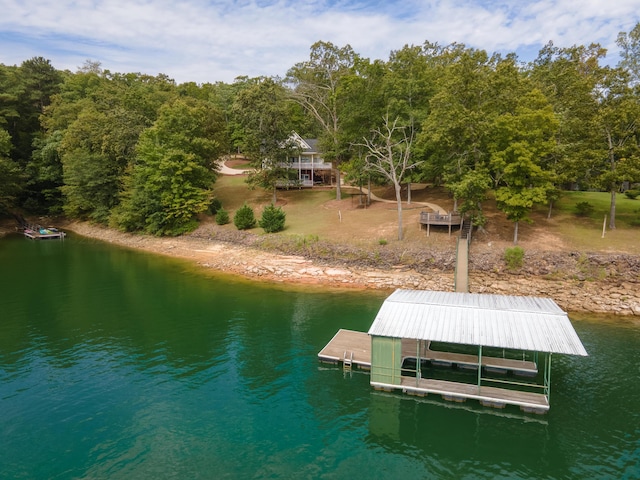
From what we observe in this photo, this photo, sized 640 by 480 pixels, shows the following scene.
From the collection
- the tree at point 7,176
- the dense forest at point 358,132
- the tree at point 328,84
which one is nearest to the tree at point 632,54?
the dense forest at point 358,132

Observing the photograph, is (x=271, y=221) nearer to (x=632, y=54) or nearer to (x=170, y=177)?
(x=170, y=177)

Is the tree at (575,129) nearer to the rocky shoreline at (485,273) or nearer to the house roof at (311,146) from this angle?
the rocky shoreline at (485,273)

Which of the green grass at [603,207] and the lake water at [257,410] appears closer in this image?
the lake water at [257,410]

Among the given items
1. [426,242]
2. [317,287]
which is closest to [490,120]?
[426,242]

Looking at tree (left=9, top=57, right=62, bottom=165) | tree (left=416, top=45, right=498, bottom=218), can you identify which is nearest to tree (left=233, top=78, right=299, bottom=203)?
tree (left=416, top=45, right=498, bottom=218)

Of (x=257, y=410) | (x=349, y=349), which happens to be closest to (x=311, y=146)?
(x=349, y=349)
